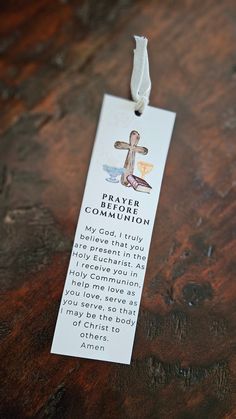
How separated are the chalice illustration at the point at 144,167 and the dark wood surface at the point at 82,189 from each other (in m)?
0.06

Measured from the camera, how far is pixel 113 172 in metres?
0.69

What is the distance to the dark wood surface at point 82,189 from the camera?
0.69 meters

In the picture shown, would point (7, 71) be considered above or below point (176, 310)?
above

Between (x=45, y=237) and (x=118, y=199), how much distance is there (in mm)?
124

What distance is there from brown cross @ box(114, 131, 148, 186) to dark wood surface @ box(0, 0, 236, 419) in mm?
71

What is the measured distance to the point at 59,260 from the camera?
71cm

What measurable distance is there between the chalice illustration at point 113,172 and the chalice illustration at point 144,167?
0.03m

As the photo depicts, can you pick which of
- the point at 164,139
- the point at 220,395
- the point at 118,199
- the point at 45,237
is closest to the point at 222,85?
the point at 164,139

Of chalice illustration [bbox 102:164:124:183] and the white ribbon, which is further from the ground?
the white ribbon

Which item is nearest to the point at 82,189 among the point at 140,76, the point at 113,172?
the point at 113,172

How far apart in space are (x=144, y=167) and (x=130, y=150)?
0.10 ft

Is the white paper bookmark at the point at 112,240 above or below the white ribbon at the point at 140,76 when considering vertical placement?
below

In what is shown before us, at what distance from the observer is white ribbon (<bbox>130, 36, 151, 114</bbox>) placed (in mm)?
660

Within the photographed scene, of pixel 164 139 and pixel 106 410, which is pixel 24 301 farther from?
pixel 164 139
